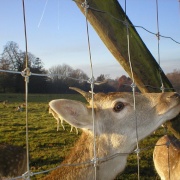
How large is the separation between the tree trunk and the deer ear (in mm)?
511

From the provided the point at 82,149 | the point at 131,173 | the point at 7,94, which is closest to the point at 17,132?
the point at 131,173

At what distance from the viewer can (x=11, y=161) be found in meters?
4.74

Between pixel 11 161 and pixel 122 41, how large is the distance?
302cm

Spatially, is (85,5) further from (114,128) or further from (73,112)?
(114,128)

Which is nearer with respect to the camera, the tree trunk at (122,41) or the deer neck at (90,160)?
the tree trunk at (122,41)

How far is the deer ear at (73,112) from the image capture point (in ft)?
7.88

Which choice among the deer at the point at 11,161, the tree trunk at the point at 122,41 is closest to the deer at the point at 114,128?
the tree trunk at the point at 122,41

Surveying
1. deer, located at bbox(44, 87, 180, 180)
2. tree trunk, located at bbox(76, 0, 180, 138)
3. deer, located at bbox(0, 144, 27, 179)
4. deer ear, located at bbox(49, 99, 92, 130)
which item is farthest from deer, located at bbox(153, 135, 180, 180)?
deer, located at bbox(0, 144, 27, 179)

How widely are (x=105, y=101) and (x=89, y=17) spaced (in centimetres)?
81

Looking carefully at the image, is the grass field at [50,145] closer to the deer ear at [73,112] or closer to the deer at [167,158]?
the deer at [167,158]

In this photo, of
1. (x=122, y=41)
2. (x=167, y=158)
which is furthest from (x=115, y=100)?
(x=167, y=158)

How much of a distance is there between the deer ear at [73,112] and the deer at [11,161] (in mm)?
2206

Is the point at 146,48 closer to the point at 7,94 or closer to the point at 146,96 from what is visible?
the point at 146,96

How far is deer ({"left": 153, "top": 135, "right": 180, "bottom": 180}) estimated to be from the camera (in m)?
4.22
